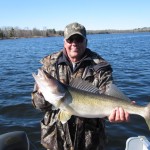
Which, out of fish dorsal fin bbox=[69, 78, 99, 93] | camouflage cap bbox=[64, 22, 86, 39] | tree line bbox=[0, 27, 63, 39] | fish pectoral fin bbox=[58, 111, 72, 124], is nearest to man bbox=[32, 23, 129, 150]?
camouflage cap bbox=[64, 22, 86, 39]

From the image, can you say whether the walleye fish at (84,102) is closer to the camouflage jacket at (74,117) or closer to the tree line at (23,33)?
the camouflage jacket at (74,117)

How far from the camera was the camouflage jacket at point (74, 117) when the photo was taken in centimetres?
494

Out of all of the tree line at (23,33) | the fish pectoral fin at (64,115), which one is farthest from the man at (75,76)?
the tree line at (23,33)

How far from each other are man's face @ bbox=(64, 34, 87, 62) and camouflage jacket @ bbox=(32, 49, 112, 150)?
0.32 feet

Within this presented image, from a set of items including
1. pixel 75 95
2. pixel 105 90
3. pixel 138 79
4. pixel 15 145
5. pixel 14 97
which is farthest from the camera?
pixel 138 79

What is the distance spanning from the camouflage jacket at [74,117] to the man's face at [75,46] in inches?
3.8

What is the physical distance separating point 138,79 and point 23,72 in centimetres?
894

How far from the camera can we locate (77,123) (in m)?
4.98

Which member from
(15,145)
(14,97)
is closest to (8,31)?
(14,97)

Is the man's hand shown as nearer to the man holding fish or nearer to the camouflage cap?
the man holding fish

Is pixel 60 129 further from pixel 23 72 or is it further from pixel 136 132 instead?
pixel 23 72

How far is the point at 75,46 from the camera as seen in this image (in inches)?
193

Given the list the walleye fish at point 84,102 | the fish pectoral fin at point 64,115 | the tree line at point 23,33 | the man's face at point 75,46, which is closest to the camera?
the walleye fish at point 84,102

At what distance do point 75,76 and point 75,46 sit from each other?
48cm
